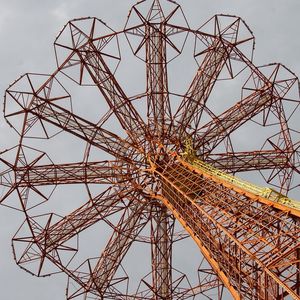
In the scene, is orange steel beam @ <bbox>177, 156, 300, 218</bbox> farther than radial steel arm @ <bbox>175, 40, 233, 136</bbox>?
No

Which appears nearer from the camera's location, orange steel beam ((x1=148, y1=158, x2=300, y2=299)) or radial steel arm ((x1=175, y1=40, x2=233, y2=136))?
orange steel beam ((x1=148, y1=158, x2=300, y2=299))

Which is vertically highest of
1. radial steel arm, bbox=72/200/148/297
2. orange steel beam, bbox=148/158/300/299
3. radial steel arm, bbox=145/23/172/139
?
radial steel arm, bbox=145/23/172/139

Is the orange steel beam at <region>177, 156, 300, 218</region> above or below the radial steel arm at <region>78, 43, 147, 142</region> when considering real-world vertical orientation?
below

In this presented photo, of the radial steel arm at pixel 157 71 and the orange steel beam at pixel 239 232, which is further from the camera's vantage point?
the radial steel arm at pixel 157 71

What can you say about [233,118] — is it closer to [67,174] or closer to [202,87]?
[202,87]

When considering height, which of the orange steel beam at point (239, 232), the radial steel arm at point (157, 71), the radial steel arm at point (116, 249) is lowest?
the orange steel beam at point (239, 232)

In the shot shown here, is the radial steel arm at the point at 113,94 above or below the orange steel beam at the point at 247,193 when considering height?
above

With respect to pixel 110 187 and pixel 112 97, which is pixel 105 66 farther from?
pixel 110 187

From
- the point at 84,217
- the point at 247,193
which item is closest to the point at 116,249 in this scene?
the point at 84,217

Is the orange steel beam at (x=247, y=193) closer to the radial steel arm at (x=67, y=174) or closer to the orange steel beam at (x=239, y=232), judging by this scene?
the orange steel beam at (x=239, y=232)

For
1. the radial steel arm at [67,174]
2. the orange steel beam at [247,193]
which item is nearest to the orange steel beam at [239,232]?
the orange steel beam at [247,193]

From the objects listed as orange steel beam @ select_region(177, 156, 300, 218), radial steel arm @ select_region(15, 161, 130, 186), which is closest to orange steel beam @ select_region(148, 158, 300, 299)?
orange steel beam @ select_region(177, 156, 300, 218)

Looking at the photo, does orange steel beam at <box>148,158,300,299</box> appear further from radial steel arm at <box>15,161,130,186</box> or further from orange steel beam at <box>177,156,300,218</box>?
radial steel arm at <box>15,161,130,186</box>

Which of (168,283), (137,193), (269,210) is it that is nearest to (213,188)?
(269,210)
